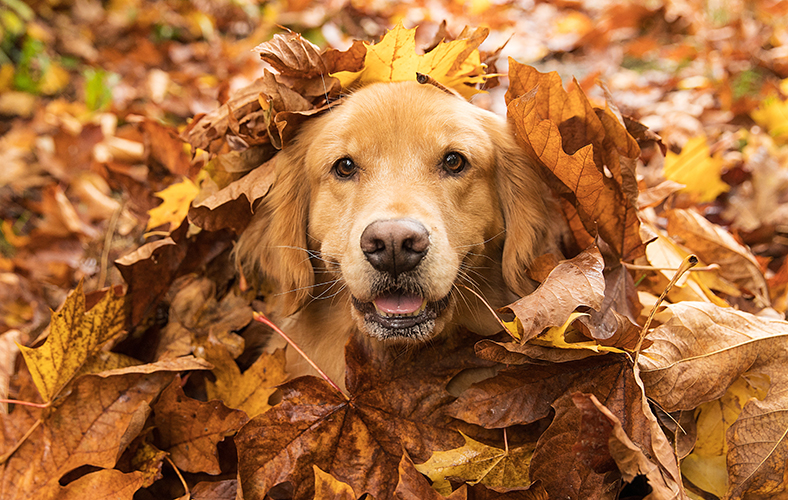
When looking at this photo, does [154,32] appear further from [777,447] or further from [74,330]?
[777,447]

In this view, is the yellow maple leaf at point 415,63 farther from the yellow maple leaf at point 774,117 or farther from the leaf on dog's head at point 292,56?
the yellow maple leaf at point 774,117

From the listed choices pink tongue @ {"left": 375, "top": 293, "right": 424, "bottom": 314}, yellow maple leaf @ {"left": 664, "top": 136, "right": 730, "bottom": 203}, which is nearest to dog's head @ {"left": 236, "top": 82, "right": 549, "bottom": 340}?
pink tongue @ {"left": 375, "top": 293, "right": 424, "bottom": 314}

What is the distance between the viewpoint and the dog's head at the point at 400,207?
6.36 feet

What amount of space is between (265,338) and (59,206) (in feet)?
6.58

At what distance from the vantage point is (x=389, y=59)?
221 cm

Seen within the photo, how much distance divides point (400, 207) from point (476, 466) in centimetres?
89

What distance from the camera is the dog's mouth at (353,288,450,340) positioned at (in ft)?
6.40

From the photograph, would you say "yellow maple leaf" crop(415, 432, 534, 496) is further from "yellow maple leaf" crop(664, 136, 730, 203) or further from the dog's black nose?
"yellow maple leaf" crop(664, 136, 730, 203)

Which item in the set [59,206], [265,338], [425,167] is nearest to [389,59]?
[425,167]

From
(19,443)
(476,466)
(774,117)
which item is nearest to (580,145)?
(476,466)

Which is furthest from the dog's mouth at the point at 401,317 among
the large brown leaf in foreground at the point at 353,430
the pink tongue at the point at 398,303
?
the large brown leaf in foreground at the point at 353,430

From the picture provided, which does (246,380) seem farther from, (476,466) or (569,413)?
(569,413)

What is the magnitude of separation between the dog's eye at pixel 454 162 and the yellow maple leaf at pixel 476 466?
38.9 inches

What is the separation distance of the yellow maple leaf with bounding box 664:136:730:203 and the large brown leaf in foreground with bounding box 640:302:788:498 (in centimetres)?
180
